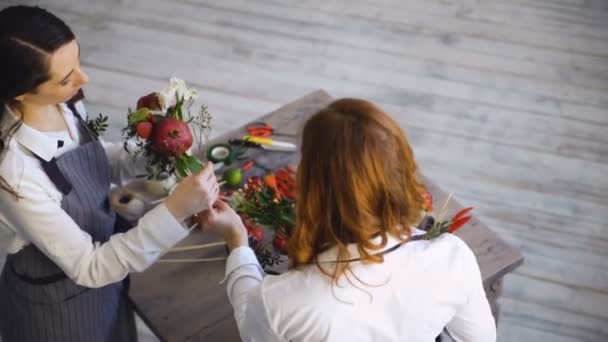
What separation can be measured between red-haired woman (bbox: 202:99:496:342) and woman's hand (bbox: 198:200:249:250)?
0.23m

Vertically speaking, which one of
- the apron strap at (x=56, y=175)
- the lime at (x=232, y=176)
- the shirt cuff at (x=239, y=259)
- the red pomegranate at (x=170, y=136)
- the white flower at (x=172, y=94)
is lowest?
the lime at (x=232, y=176)

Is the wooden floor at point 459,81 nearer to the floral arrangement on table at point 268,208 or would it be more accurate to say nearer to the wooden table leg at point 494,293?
the wooden table leg at point 494,293

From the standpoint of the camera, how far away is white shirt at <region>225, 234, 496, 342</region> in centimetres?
123

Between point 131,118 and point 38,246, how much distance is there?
13.6 inches

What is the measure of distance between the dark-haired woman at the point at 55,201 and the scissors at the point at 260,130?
55 centimetres

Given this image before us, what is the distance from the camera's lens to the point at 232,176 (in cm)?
200

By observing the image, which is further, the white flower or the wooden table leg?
the wooden table leg

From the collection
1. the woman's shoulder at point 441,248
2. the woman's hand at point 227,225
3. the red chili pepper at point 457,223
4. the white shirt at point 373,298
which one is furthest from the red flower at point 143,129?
the red chili pepper at point 457,223

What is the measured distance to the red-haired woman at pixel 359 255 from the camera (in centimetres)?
115

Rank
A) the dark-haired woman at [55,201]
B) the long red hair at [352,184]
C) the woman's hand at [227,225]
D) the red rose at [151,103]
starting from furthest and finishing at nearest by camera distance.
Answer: the red rose at [151,103] < the woman's hand at [227,225] < the dark-haired woman at [55,201] < the long red hair at [352,184]

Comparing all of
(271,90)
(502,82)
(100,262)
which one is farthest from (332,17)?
(100,262)

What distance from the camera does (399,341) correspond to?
1.31 meters

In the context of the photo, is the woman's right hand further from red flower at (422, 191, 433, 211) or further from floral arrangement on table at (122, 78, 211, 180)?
red flower at (422, 191, 433, 211)

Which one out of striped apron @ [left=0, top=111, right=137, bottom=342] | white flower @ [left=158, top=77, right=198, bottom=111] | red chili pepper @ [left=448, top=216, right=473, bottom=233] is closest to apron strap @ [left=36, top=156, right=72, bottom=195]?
striped apron @ [left=0, top=111, right=137, bottom=342]
